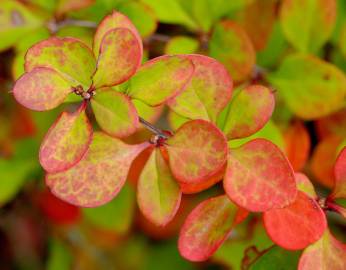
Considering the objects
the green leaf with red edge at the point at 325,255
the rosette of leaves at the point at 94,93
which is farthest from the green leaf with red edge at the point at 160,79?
the green leaf with red edge at the point at 325,255

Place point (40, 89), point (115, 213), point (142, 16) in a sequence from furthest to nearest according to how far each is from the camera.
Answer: point (115, 213) < point (142, 16) < point (40, 89)

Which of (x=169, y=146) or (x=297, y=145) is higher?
(x=169, y=146)

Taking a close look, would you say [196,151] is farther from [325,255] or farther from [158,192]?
[325,255]

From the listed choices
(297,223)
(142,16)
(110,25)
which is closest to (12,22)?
(142,16)

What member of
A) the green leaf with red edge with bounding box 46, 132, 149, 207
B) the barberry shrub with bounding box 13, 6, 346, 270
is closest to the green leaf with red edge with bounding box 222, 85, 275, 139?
the barberry shrub with bounding box 13, 6, 346, 270

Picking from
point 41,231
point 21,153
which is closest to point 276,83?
point 21,153

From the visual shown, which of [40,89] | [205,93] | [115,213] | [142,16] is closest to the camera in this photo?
[40,89]

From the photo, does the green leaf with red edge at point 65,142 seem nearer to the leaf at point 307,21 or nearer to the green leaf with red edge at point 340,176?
the green leaf with red edge at point 340,176
